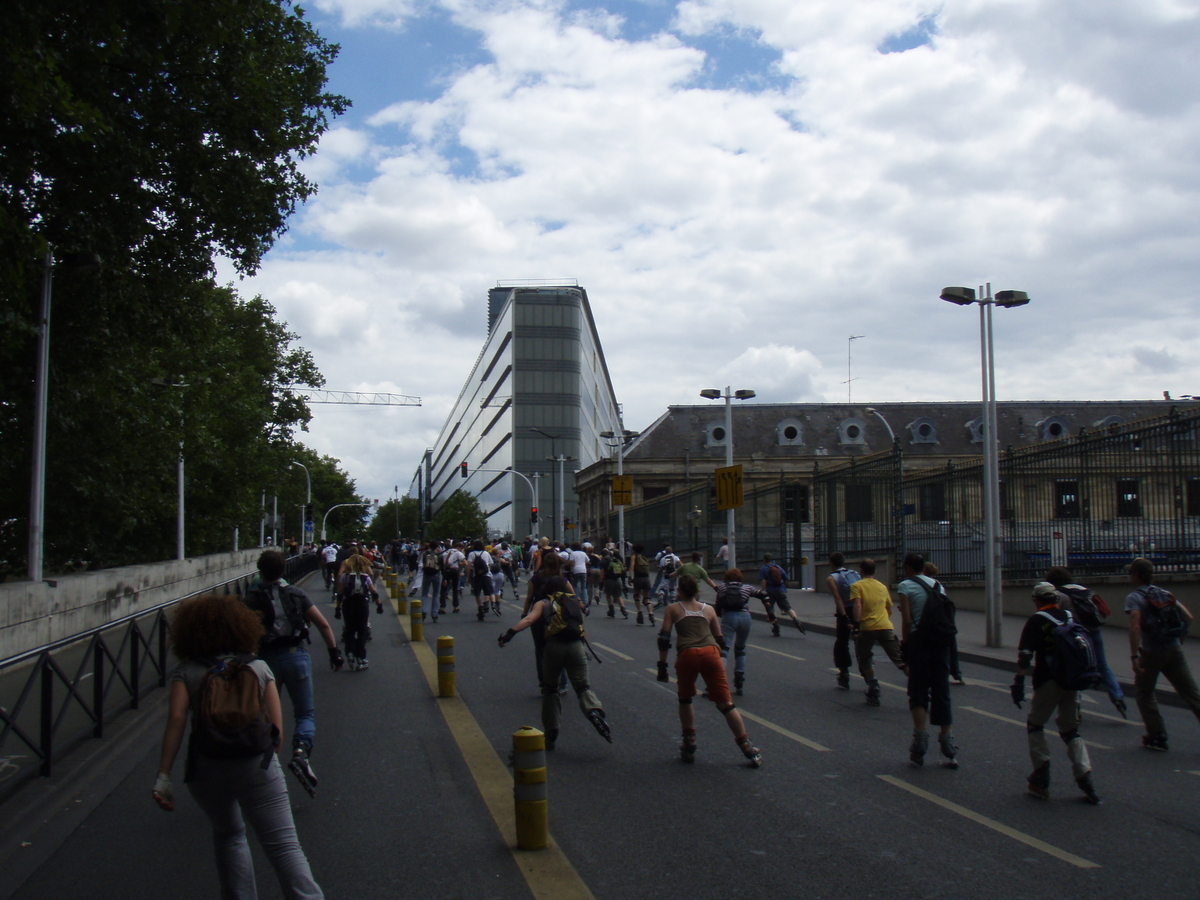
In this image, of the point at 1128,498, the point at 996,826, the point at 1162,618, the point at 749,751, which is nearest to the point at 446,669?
the point at 749,751

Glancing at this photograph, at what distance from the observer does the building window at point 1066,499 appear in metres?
20.1

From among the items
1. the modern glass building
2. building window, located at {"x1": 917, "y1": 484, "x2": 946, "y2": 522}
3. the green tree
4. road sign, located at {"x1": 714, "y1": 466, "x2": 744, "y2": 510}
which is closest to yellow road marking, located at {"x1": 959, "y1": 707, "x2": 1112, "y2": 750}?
building window, located at {"x1": 917, "y1": 484, "x2": 946, "y2": 522}

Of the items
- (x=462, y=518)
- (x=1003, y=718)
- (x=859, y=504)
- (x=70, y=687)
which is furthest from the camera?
(x=462, y=518)

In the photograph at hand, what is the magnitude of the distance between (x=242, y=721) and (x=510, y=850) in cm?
226

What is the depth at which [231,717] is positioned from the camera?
4227 millimetres

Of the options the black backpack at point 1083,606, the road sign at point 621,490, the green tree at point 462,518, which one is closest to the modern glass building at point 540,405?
the green tree at point 462,518

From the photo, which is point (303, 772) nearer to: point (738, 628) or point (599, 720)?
point (599, 720)

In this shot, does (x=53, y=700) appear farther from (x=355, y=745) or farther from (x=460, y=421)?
(x=460, y=421)

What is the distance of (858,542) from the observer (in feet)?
94.9

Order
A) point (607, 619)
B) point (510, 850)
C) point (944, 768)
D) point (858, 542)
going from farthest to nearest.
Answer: point (858, 542) → point (607, 619) → point (944, 768) → point (510, 850)

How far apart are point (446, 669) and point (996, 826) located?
6544mm

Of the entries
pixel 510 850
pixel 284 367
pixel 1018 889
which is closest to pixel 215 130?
pixel 510 850

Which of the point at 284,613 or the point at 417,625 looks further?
the point at 417,625

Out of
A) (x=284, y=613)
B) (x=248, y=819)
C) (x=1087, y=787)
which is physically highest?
(x=284, y=613)
